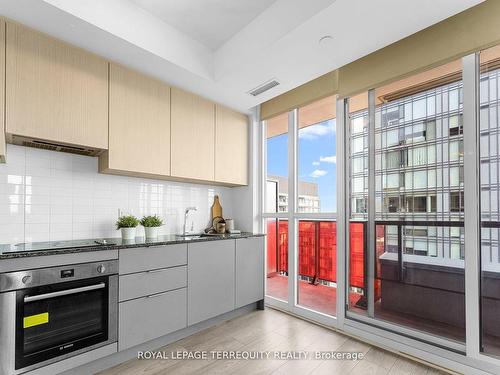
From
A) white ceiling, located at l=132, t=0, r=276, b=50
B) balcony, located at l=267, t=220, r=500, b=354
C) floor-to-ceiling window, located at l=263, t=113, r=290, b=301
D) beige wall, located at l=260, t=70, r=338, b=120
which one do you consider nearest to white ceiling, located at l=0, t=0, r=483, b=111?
white ceiling, located at l=132, t=0, r=276, b=50

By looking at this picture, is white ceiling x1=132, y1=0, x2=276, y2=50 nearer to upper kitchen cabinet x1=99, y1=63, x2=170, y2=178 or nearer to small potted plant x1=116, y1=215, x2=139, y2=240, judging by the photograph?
upper kitchen cabinet x1=99, y1=63, x2=170, y2=178

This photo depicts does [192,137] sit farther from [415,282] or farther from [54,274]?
[415,282]

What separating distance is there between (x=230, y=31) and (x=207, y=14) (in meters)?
0.27

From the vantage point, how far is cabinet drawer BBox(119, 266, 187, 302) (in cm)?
211

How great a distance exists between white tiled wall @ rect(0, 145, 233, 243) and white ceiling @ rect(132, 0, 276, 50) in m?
1.46

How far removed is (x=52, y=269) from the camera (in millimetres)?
1772

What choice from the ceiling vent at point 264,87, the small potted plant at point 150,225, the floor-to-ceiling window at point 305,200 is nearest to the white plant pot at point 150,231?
the small potted plant at point 150,225

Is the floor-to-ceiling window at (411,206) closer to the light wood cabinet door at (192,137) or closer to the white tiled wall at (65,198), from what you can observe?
the light wood cabinet door at (192,137)

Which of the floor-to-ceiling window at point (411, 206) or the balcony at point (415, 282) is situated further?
the balcony at point (415, 282)

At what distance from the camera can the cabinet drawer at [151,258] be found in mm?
2126

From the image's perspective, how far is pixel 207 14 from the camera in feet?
7.48

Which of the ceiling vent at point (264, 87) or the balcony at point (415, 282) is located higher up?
the ceiling vent at point (264, 87)

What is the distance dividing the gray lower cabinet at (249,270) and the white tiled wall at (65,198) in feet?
2.87

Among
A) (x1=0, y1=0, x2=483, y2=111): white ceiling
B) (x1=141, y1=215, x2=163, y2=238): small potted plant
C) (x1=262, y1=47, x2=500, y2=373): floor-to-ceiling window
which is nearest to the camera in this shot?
(x1=0, y1=0, x2=483, y2=111): white ceiling
